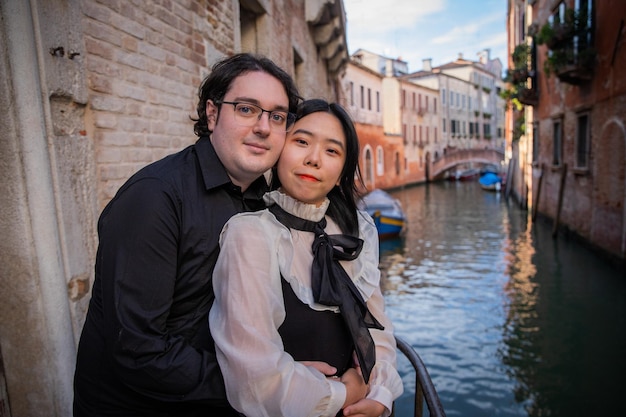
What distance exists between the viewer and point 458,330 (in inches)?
235

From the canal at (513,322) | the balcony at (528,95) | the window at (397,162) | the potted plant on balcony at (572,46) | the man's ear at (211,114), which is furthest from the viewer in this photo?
the window at (397,162)

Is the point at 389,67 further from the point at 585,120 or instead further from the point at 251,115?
the point at 251,115

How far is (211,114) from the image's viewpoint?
148cm

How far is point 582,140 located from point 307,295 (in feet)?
34.4

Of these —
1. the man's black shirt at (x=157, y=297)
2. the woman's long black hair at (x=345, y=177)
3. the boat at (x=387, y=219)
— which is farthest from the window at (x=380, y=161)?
the man's black shirt at (x=157, y=297)

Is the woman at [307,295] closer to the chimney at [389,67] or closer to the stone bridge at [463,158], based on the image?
the chimney at [389,67]

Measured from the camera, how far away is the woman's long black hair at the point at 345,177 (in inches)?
56.6

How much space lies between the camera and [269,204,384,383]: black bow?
1.24 meters

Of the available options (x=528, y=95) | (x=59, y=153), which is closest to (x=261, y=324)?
(x=59, y=153)

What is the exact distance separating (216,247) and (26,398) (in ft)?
4.86

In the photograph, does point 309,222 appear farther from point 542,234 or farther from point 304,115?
point 542,234

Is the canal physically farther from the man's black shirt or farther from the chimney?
the chimney

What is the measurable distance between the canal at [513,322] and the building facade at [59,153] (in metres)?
3.42

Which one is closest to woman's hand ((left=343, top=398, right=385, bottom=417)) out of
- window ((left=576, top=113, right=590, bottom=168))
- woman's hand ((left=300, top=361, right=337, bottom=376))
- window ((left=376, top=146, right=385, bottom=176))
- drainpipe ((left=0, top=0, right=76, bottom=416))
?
woman's hand ((left=300, top=361, right=337, bottom=376))
